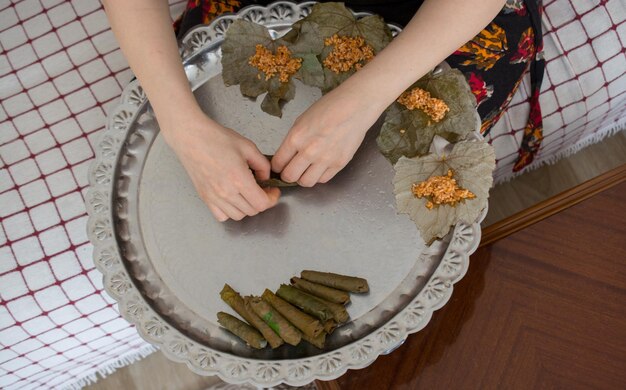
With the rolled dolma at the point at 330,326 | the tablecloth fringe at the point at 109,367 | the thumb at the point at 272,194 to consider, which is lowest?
the tablecloth fringe at the point at 109,367

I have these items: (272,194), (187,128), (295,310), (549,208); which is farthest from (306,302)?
(549,208)

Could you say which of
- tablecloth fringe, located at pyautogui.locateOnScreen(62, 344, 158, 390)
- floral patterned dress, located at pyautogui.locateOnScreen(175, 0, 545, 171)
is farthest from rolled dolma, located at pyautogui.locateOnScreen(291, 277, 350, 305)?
tablecloth fringe, located at pyautogui.locateOnScreen(62, 344, 158, 390)

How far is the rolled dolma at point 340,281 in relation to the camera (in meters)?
0.67

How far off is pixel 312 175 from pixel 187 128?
0.50ft

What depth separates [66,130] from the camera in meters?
0.95

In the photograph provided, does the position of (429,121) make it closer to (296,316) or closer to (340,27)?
(340,27)

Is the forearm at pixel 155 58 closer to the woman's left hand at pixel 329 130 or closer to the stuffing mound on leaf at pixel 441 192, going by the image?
the woman's left hand at pixel 329 130

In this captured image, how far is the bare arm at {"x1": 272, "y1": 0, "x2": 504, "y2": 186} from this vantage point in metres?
0.66

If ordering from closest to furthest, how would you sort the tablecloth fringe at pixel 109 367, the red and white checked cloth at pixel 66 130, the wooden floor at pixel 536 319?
the wooden floor at pixel 536 319 → the red and white checked cloth at pixel 66 130 → the tablecloth fringe at pixel 109 367

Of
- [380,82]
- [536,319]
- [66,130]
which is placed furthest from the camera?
[66,130]

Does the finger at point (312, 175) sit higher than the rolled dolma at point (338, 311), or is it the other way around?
the finger at point (312, 175)

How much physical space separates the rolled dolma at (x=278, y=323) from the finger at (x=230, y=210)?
4.1 inches

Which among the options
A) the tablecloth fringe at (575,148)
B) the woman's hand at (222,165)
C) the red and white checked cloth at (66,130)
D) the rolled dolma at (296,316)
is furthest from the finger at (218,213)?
the tablecloth fringe at (575,148)

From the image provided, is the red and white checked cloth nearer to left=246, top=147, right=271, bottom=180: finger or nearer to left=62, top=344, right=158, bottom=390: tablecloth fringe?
left=62, top=344, right=158, bottom=390: tablecloth fringe
